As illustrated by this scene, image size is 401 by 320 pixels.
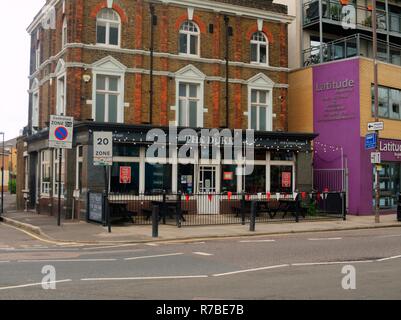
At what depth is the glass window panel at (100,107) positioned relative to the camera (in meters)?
23.9

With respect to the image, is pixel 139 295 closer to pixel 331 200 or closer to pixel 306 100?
pixel 331 200

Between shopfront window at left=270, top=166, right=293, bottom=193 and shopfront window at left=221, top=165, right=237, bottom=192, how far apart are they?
2.02 meters

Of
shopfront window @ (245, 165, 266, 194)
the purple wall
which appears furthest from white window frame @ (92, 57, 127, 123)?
the purple wall

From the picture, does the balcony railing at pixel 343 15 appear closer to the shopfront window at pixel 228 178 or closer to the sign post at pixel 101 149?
the shopfront window at pixel 228 178

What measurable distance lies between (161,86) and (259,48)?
6303mm

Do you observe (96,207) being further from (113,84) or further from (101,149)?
(113,84)

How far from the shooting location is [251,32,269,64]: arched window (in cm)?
2784

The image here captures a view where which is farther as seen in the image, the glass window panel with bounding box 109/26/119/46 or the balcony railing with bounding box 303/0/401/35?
the balcony railing with bounding box 303/0/401/35

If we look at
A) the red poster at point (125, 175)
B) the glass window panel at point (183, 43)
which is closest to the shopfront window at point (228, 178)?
the red poster at point (125, 175)

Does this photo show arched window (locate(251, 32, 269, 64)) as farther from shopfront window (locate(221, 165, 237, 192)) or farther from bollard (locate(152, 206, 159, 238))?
bollard (locate(152, 206, 159, 238))

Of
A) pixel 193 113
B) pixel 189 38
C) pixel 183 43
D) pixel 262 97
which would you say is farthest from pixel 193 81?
pixel 262 97
